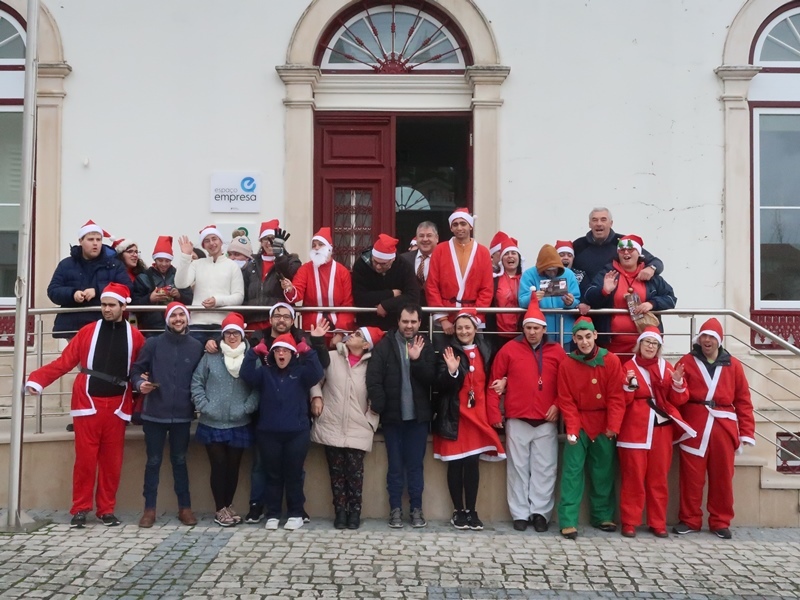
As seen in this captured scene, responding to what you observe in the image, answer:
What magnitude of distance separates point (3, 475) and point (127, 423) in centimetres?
121

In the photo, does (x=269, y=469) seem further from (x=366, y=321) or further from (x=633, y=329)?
(x=633, y=329)

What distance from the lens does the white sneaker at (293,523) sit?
6.68m

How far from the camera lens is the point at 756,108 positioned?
30.6 ft

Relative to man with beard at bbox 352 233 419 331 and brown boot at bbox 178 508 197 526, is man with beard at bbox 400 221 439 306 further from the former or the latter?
brown boot at bbox 178 508 197 526

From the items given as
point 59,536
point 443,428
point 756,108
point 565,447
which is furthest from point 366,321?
point 756,108

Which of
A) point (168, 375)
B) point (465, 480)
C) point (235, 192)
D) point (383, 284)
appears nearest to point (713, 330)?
point (465, 480)

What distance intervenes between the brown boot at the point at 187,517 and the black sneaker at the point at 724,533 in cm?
417

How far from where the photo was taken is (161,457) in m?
6.89

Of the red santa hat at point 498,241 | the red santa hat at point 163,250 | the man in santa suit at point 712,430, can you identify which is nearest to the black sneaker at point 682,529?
the man in santa suit at point 712,430

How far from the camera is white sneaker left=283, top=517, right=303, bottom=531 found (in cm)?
668

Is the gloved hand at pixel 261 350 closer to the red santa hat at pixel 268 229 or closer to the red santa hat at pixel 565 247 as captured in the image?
the red santa hat at pixel 268 229

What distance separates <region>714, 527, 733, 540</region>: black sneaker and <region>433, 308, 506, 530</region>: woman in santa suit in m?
1.79

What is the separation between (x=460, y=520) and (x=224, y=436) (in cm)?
200

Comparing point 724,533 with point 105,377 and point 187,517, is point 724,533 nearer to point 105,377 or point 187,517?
point 187,517
